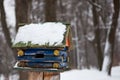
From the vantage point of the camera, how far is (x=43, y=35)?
12.9 ft

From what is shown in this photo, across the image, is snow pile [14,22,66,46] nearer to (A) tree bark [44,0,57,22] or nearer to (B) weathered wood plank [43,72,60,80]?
(B) weathered wood plank [43,72,60,80]

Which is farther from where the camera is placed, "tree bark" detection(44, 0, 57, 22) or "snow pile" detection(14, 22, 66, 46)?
"tree bark" detection(44, 0, 57, 22)

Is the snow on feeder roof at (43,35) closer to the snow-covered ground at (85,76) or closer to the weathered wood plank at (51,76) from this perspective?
the weathered wood plank at (51,76)

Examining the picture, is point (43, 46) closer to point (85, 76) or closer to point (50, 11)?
point (50, 11)

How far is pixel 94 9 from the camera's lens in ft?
53.4

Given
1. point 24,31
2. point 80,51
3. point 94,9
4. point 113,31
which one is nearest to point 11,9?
point 94,9

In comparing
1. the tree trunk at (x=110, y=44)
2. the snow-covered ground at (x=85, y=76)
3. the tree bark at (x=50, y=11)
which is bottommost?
the snow-covered ground at (x=85, y=76)

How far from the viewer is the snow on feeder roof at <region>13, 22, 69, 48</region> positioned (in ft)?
12.8

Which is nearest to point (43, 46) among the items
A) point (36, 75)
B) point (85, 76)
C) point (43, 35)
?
point (43, 35)

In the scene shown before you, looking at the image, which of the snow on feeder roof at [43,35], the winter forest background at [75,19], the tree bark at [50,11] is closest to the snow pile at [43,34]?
the snow on feeder roof at [43,35]

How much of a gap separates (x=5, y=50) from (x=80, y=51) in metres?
14.7

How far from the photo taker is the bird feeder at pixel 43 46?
390 cm

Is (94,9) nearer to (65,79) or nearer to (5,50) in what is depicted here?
(65,79)

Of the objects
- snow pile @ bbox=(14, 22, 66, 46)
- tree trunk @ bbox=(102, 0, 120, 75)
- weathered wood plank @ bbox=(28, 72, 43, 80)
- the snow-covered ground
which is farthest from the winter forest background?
weathered wood plank @ bbox=(28, 72, 43, 80)
